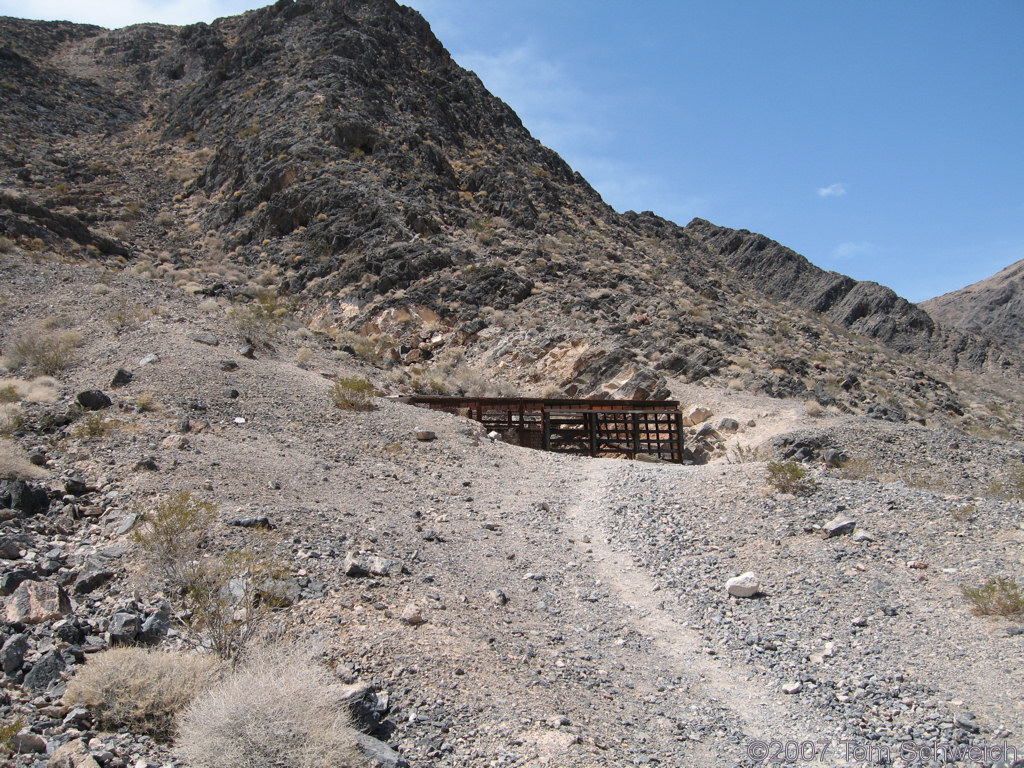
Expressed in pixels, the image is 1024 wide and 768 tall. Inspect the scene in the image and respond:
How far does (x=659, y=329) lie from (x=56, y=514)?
→ 22995 millimetres

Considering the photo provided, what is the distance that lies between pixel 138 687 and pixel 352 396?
10.4 m

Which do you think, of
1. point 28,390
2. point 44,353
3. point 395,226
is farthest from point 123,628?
point 395,226

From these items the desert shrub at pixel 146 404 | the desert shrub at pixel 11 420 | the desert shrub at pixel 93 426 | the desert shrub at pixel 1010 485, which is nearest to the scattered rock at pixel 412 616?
the desert shrub at pixel 93 426

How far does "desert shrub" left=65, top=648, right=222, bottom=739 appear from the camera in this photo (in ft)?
12.6

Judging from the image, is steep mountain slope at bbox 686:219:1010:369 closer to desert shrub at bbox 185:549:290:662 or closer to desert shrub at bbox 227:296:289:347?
desert shrub at bbox 227:296:289:347

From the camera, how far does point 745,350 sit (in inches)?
1047

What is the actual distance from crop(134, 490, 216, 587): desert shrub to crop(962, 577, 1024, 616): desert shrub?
26.0ft

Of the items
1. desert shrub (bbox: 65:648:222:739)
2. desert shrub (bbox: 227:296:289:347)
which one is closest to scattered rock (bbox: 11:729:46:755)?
desert shrub (bbox: 65:648:222:739)

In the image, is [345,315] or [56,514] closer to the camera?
[56,514]

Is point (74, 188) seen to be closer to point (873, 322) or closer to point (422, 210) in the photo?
point (422, 210)

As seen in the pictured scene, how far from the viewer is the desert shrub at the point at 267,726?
3605mm

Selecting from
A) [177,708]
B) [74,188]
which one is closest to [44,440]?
[177,708]

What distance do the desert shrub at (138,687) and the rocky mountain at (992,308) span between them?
68940mm

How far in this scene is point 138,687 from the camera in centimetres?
400
